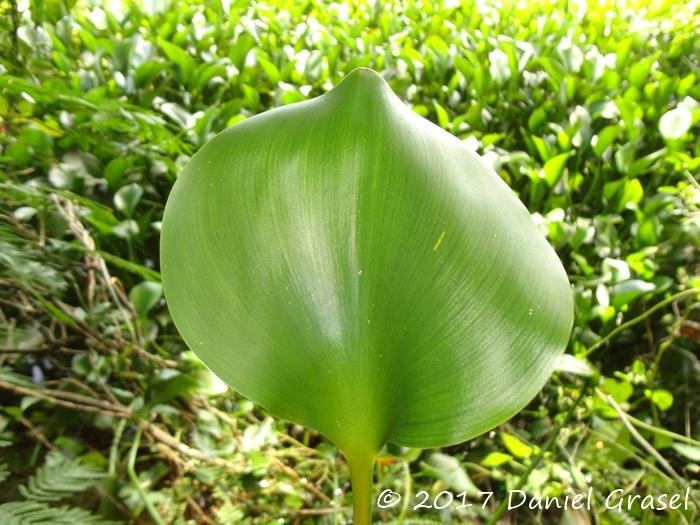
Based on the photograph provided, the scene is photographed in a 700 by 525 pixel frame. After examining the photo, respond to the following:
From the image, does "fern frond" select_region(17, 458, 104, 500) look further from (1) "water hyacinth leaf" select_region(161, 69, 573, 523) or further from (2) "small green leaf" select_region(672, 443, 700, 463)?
(2) "small green leaf" select_region(672, 443, 700, 463)

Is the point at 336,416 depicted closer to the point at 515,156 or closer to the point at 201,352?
the point at 201,352

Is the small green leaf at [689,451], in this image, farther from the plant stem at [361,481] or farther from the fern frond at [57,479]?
the fern frond at [57,479]

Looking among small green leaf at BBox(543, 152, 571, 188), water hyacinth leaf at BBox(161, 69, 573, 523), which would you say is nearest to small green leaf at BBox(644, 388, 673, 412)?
small green leaf at BBox(543, 152, 571, 188)

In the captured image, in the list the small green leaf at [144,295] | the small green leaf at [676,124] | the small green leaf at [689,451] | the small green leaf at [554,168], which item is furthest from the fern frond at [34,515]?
the small green leaf at [676,124]

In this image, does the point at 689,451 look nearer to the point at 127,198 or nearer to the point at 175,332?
the point at 175,332

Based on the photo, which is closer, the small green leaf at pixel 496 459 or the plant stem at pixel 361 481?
the plant stem at pixel 361 481


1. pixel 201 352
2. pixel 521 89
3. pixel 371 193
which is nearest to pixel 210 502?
pixel 201 352
